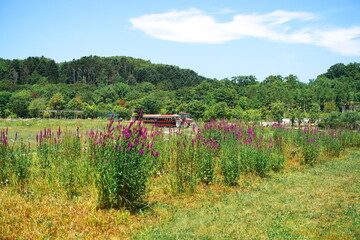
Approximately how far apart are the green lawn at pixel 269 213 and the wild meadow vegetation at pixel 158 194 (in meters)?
0.02

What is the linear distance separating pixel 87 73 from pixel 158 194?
121544mm

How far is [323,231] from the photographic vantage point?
14.9ft

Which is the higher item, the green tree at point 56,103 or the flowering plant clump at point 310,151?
the green tree at point 56,103

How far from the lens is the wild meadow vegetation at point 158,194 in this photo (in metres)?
4.54

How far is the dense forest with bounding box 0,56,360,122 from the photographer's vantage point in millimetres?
52781

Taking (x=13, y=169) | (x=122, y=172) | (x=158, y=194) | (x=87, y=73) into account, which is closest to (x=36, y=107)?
(x=13, y=169)

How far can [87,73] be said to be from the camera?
120 meters

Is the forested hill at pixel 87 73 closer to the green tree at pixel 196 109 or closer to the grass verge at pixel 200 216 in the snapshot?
the green tree at pixel 196 109

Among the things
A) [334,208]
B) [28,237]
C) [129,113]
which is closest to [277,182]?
[334,208]

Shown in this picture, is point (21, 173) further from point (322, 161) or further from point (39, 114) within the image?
point (39, 114)

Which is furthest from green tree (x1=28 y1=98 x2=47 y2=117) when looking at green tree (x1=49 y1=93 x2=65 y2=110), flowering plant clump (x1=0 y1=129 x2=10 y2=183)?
flowering plant clump (x1=0 y1=129 x2=10 y2=183)

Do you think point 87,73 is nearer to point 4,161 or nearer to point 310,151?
point 310,151

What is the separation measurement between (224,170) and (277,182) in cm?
167

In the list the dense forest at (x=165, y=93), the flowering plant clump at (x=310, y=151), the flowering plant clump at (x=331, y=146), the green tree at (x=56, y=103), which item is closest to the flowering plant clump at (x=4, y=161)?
the flowering plant clump at (x=310, y=151)
